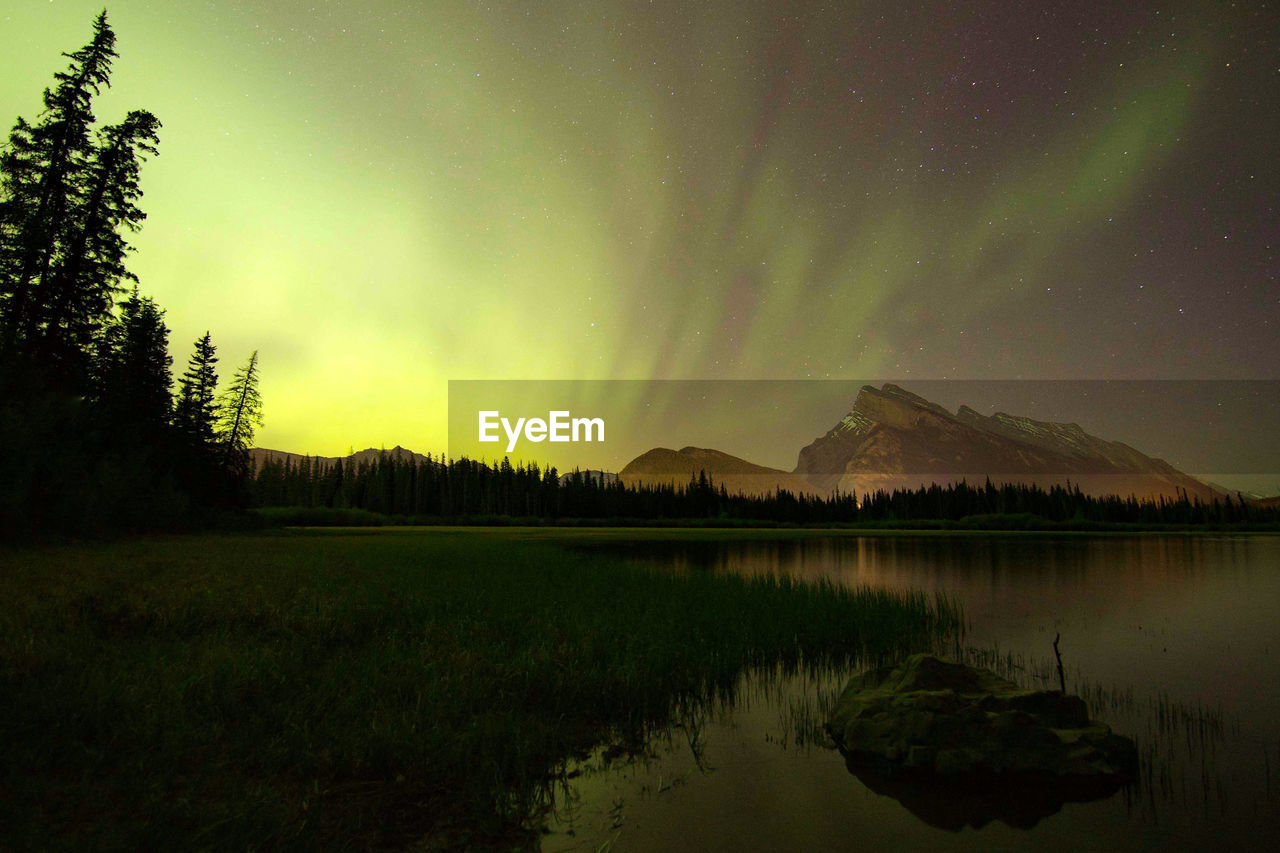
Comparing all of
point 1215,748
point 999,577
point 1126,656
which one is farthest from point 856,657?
point 999,577

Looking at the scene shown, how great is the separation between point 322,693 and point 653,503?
168 m

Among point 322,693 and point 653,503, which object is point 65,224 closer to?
point 322,693

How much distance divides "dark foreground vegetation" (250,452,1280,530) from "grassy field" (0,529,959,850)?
412ft

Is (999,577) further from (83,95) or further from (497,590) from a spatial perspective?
(83,95)

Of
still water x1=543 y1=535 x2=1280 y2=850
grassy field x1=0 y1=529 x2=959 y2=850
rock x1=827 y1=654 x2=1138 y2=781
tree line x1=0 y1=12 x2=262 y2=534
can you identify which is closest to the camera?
grassy field x1=0 y1=529 x2=959 y2=850

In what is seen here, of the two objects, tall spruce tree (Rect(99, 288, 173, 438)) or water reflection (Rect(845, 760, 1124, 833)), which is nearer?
water reflection (Rect(845, 760, 1124, 833))

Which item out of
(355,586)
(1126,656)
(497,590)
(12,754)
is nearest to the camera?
(12,754)

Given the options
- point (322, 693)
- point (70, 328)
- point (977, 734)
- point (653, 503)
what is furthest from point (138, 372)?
point (653, 503)

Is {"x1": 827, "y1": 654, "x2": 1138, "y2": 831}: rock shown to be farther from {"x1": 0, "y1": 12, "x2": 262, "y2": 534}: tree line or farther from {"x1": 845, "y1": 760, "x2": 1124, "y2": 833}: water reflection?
{"x1": 0, "y1": 12, "x2": 262, "y2": 534}: tree line

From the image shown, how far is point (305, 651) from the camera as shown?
10883 millimetres

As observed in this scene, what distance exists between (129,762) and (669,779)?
235 inches

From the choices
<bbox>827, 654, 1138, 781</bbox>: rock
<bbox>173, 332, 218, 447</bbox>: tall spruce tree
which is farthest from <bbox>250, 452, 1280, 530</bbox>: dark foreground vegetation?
<bbox>827, 654, 1138, 781</bbox>: rock

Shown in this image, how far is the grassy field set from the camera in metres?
5.64

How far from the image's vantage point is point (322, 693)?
8.70 meters
